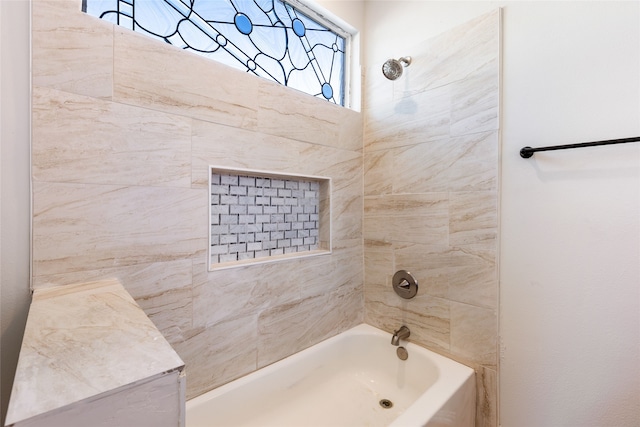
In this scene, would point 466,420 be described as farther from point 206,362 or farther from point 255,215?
point 255,215

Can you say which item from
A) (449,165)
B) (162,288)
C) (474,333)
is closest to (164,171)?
(162,288)

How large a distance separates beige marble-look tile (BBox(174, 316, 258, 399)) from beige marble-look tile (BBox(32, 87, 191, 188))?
2.13 ft

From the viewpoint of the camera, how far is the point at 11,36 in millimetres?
899

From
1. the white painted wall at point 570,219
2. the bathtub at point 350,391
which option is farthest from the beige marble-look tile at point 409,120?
the bathtub at point 350,391

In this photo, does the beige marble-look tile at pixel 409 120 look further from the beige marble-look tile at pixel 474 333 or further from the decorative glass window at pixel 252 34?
the beige marble-look tile at pixel 474 333

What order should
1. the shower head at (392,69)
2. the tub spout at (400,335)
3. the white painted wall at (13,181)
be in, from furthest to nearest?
1. the tub spout at (400,335)
2. the shower head at (392,69)
3. the white painted wall at (13,181)

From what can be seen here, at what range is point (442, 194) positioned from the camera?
1.55 metres

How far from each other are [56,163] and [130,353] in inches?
29.9

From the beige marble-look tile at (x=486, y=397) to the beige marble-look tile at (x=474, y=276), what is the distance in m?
0.33

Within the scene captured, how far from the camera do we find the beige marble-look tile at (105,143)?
92cm

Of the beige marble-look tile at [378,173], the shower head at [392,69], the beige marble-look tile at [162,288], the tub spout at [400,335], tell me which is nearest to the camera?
the beige marble-look tile at [162,288]

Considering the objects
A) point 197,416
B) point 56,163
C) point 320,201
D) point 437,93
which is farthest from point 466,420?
point 56,163

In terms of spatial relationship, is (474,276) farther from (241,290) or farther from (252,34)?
(252,34)

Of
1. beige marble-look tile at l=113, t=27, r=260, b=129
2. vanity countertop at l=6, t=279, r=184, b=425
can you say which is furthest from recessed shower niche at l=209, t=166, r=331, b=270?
vanity countertop at l=6, t=279, r=184, b=425
